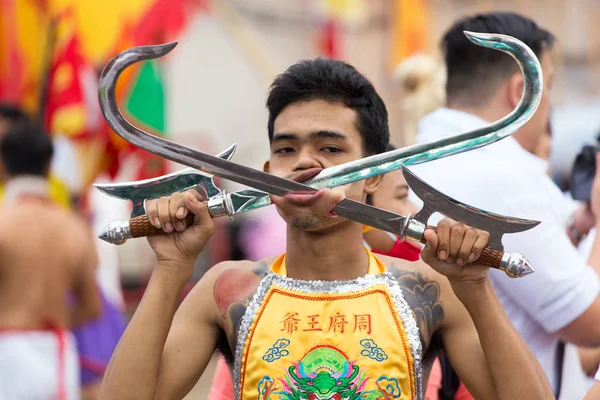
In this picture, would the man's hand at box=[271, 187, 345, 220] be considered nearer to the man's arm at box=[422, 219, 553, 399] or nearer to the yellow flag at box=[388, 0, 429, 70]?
the man's arm at box=[422, 219, 553, 399]

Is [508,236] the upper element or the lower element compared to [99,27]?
lower

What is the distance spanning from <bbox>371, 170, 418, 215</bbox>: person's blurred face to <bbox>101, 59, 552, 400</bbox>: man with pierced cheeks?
1.89 ft

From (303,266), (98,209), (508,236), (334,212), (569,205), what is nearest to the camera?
(334,212)

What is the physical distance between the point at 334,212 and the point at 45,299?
3354 mm

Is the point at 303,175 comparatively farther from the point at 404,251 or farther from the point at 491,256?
the point at 404,251

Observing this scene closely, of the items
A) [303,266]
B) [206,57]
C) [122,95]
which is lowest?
[303,266]

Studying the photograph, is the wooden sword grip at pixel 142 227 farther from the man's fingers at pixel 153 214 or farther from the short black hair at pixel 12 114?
the short black hair at pixel 12 114

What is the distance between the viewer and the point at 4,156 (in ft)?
17.9

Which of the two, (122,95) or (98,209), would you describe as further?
(98,209)

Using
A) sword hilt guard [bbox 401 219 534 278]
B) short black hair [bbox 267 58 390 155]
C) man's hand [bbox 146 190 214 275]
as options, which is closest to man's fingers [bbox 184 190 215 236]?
man's hand [bbox 146 190 214 275]

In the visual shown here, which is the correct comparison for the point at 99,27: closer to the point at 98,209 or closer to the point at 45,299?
the point at 98,209

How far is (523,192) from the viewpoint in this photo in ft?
9.91

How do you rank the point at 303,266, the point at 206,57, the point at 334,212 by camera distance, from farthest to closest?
the point at 206,57 < the point at 303,266 < the point at 334,212

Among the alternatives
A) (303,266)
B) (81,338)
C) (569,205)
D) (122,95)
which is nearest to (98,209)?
(122,95)
